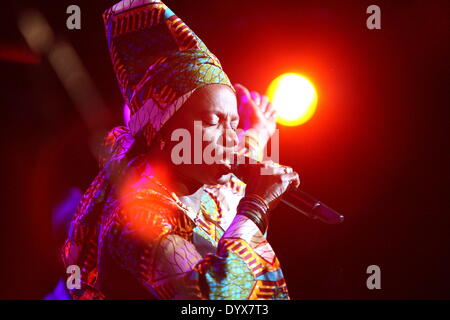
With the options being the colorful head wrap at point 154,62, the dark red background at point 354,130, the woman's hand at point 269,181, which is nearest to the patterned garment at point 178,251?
the woman's hand at point 269,181

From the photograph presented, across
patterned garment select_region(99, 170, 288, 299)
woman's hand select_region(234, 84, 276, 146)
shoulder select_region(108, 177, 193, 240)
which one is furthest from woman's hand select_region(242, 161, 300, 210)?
woman's hand select_region(234, 84, 276, 146)

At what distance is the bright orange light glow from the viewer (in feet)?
7.93

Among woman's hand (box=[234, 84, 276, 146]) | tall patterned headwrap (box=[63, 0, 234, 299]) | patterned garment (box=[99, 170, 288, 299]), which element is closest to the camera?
patterned garment (box=[99, 170, 288, 299])

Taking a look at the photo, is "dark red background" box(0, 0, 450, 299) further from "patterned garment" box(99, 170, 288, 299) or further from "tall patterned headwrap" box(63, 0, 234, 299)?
"patterned garment" box(99, 170, 288, 299)

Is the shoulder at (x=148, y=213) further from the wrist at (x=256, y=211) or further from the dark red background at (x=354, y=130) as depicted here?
the dark red background at (x=354, y=130)

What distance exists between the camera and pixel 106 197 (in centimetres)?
160

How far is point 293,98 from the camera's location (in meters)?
2.42

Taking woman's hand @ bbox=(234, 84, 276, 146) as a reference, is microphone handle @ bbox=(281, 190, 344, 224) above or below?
below

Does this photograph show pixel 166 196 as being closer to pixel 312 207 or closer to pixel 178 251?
pixel 178 251

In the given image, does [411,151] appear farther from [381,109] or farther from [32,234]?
[32,234]

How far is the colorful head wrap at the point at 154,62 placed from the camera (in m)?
1.59

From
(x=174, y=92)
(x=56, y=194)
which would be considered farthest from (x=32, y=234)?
(x=174, y=92)

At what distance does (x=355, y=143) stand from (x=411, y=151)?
273mm
